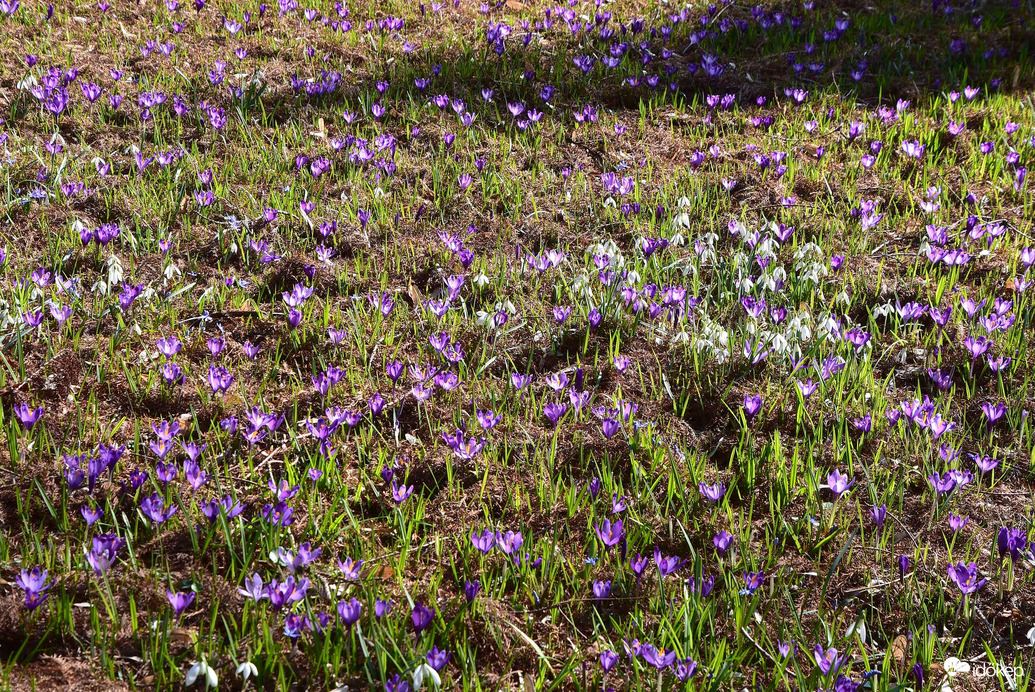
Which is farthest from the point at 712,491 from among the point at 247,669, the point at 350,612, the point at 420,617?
the point at 247,669

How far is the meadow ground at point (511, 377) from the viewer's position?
1.88 meters

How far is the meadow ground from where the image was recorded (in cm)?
188

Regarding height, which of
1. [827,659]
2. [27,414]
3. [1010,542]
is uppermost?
[27,414]

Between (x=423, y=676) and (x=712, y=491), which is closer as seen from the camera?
(x=423, y=676)

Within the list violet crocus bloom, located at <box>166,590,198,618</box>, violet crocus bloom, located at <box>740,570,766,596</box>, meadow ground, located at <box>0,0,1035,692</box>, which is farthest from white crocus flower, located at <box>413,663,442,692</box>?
violet crocus bloom, located at <box>740,570,766,596</box>

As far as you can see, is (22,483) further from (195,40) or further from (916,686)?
(195,40)

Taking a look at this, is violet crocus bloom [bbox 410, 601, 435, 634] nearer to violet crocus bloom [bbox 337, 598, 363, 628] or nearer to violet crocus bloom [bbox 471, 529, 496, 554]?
violet crocus bloom [bbox 337, 598, 363, 628]

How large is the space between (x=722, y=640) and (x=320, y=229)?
2.28 metres

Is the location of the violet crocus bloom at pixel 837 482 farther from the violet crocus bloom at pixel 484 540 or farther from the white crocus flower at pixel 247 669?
→ the white crocus flower at pixel 247 669

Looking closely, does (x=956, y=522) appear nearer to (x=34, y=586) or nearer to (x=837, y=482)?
(x=837, y=482)

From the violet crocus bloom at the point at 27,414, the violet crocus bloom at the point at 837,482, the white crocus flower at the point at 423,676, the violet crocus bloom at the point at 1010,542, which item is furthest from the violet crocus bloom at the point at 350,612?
the violet crocus bloom at the point at 1010,542

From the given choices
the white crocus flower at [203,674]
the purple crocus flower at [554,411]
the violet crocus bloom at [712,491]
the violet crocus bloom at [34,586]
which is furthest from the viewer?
the purple crocus flower at [554,411]

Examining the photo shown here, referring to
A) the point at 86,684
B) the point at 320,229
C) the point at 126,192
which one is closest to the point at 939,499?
the point at 86,684

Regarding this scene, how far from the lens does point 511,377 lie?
2.59m
